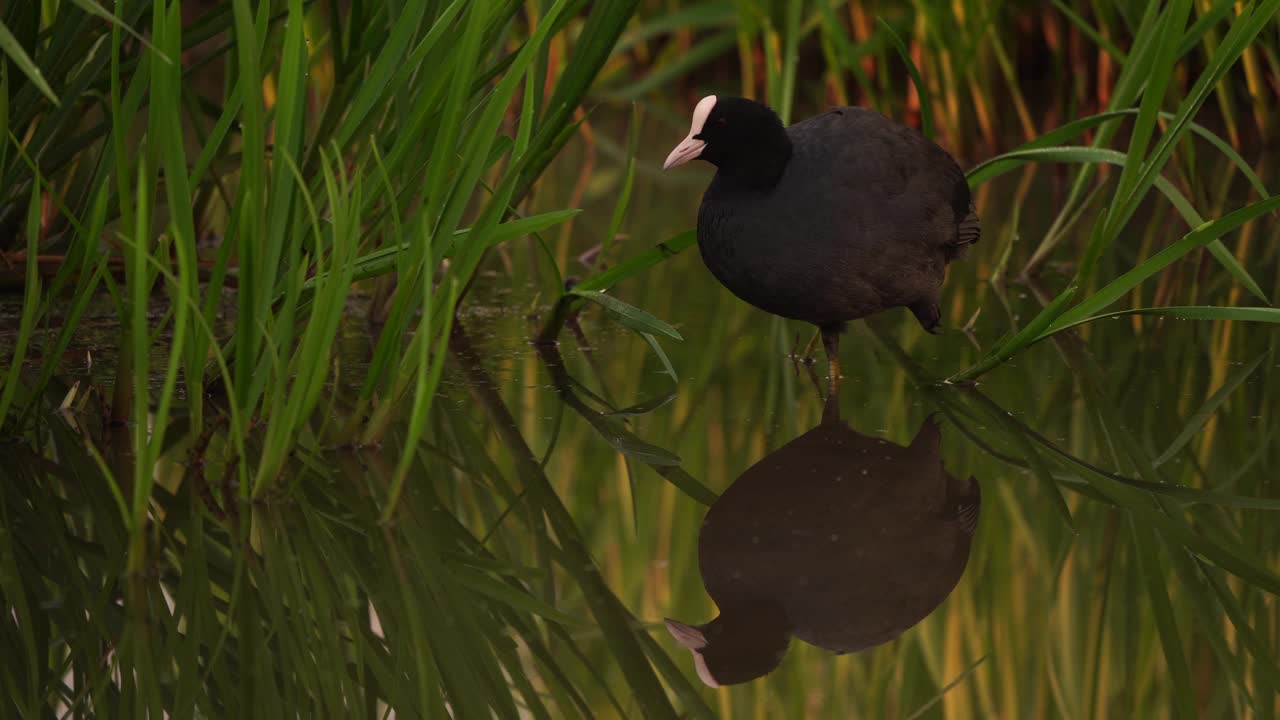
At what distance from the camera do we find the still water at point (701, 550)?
1504mm

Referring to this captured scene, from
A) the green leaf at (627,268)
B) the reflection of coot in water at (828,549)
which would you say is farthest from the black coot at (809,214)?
the reflection of coot in water at (828,549)

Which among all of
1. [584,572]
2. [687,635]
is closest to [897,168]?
[584,572]

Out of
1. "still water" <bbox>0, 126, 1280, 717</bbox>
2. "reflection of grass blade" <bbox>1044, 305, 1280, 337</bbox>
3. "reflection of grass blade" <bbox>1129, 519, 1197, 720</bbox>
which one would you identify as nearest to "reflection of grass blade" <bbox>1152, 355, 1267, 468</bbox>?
"still water" <bbox>0, 126, 1280, 717</bbox>

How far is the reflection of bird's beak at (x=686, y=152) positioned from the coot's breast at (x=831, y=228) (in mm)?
70

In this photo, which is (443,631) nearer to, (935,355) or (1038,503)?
(1038,503)

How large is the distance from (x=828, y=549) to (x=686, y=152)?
0.81m

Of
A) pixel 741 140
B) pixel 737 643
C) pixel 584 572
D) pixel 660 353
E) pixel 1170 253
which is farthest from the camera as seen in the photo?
pixel 741 140

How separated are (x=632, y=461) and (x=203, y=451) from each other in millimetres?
567

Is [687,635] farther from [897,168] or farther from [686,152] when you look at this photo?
[897,168]

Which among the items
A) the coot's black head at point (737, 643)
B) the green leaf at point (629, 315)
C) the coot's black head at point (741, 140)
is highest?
the coot's black head at point (741, 140)

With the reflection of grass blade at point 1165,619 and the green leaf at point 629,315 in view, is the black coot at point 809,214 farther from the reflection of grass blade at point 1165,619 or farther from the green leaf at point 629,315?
the reflection of grass blade at point 1165,619

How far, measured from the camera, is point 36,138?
2.12 m

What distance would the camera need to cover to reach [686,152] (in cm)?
244

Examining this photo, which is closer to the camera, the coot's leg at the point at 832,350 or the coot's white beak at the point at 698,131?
the coot's white beak at the point at 698,131
